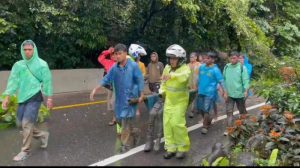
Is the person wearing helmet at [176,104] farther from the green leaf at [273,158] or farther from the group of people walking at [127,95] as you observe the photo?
the green leaf at [273,158]

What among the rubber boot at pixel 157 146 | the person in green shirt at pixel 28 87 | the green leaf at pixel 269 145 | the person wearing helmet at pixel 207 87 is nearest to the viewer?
the green leaf at pixel 269 145

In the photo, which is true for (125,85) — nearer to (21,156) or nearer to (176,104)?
(176,104)

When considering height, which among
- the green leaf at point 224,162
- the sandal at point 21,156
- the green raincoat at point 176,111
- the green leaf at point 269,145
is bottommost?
the sandal at point 21,156

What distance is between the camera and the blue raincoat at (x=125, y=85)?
7.07 meters

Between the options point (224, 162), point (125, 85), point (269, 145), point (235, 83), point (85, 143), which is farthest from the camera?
point (235, 83)

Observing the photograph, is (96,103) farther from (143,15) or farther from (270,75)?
(270,75)

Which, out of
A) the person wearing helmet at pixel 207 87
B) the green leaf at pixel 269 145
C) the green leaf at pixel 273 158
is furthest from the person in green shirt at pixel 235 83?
the green leaf at pixel 273 158

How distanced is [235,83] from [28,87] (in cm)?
405

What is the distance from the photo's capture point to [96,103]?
12359 mm

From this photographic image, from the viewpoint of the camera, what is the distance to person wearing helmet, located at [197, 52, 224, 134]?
28.2 ft

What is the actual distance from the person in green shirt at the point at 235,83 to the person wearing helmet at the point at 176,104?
2051 millimetres

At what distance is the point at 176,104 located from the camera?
6.80 meters

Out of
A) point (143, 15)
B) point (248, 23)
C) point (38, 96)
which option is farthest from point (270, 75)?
point (38, 96)

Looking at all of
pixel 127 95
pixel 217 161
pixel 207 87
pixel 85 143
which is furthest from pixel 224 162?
pixel 207 87
